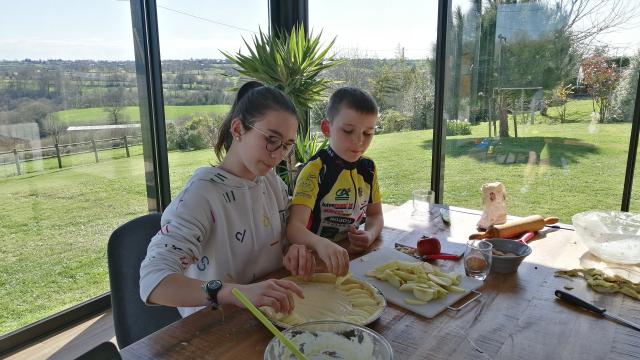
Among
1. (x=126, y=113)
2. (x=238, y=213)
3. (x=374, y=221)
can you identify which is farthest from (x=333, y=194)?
(x=126, y=113)

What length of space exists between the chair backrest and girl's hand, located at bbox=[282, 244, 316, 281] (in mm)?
440

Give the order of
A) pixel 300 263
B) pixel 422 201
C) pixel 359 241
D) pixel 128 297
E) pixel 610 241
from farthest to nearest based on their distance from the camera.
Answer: pixel 422 201 → pixel 359 241 → pixel 610 241 → pixel 128 297 → pixel 300 263

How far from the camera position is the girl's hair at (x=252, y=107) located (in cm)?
131

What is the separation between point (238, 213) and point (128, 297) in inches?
15.7

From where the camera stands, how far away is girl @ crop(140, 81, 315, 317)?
1114 mm

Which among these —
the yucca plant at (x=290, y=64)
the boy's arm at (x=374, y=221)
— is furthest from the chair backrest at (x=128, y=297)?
the yucca plant at (x=290, y=64)

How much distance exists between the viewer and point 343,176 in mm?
1775

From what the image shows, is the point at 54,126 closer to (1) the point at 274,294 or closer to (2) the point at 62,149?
(2) the point at 62,149

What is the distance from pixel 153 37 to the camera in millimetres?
2717

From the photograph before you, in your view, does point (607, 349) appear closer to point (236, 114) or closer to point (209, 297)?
point (209, 297)

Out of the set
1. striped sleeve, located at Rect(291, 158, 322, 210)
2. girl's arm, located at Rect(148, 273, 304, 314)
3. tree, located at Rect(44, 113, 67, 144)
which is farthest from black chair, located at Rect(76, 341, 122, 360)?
tree, located at Rect(44, 113, 67, 144)

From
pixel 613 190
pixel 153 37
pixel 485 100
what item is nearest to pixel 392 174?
pixel 485 100

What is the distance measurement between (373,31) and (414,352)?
3.15m

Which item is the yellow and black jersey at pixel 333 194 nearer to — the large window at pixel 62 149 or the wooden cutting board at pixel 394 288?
the wooden cutting board at pixel 394 288
